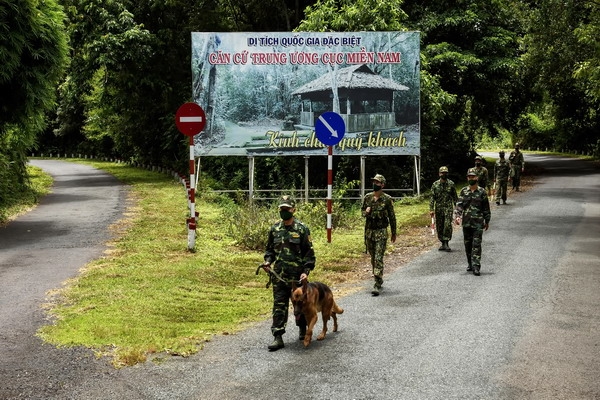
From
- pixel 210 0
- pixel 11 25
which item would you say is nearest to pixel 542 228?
pixel 11 25

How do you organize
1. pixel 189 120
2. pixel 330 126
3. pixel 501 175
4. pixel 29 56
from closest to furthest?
pixel 189 120 → pixel 330 126 → pixel 29 56 → pixel 501 175

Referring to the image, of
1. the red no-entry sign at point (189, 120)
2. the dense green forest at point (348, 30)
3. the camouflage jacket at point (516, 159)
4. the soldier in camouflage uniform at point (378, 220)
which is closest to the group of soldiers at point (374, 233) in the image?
the soldier in camouflage uniform at point (378, 220)

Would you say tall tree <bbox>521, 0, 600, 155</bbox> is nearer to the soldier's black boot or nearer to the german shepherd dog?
the german shepherd dog

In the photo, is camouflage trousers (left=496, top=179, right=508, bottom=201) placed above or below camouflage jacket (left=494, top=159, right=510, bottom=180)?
below

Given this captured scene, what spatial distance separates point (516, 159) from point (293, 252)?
64.1ft

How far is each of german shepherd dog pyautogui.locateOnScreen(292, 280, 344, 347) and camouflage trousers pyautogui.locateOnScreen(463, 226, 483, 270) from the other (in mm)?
4784

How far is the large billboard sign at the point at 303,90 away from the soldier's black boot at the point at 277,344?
1688 centimetres

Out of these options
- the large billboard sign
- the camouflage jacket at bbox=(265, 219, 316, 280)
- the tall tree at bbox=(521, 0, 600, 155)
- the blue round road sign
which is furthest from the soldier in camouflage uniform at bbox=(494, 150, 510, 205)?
the camouflage jacket at bbox=(265, 219, 316, 280)

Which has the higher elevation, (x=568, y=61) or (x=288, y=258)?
(x=568, y=61)

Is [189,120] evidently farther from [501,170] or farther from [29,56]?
[501,170]

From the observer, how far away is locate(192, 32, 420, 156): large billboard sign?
25109 mm

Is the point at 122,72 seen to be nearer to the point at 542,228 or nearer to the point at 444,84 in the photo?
the point at 444,84

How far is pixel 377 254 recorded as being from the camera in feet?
38.9

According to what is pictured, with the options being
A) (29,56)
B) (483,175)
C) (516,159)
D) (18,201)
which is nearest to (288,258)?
(29,56)
